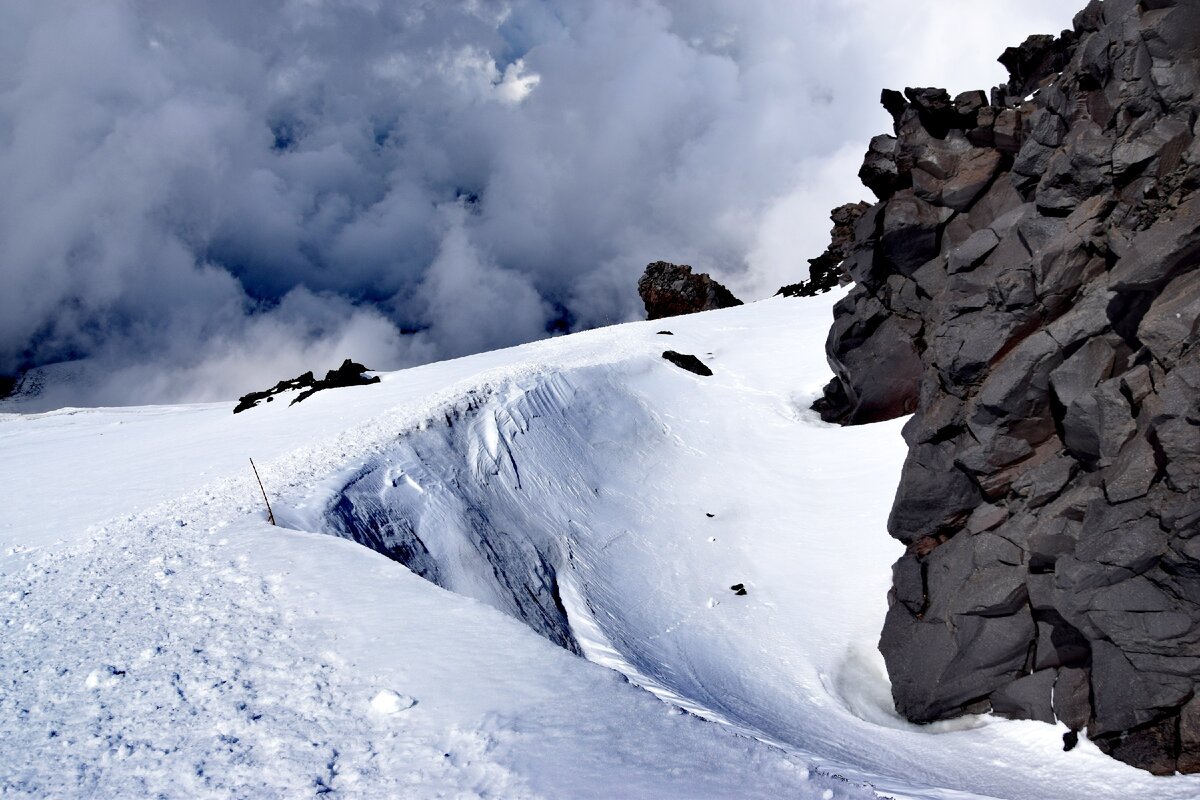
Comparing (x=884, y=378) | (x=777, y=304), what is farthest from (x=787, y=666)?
(x=777, y=304)

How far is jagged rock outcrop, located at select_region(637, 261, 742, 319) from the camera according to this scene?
79688mm

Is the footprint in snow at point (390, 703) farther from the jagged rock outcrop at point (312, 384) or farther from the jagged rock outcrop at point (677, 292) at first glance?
the jagged rock outcrop at point (677, 292)

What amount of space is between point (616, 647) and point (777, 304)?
47172 millimetres

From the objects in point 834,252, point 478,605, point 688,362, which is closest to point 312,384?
point 688,362

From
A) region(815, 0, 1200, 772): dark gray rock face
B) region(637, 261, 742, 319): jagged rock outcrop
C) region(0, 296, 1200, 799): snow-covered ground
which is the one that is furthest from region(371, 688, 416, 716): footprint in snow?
region(637, 261, 742, 319): jagged rock outcrop

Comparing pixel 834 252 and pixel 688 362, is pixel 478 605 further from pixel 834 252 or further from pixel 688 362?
pixel 834 252

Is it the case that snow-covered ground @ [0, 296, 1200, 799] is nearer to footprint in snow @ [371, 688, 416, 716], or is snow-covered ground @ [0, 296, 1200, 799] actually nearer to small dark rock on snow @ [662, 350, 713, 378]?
footprint in snow @ [371, 688, 416, 716]

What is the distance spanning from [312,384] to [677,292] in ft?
168

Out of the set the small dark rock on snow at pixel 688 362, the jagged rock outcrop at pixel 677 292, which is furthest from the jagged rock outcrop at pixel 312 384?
the jagged rock outcrop at pixel 677 292

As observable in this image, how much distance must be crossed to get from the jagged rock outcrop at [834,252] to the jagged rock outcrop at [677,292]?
11559 mm

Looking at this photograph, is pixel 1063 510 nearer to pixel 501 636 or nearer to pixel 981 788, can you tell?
pixel 981 788

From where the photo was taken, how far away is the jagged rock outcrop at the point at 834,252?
6419cm

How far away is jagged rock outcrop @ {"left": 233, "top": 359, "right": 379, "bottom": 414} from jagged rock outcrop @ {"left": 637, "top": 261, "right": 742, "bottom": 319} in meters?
47.2

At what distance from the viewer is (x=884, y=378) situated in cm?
3058
